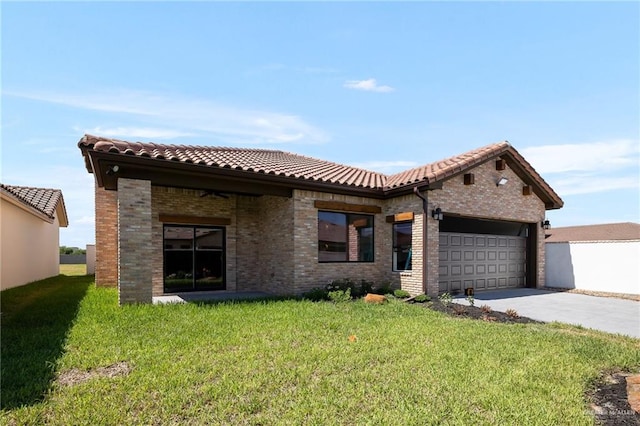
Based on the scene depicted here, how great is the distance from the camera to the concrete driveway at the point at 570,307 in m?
8.45

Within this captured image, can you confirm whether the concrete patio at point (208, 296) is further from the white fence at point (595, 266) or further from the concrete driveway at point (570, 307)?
the white fence at point (595, 266)

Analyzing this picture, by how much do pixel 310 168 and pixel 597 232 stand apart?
2025cm

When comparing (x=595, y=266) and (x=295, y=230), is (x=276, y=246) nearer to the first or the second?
(x=295, y=230)

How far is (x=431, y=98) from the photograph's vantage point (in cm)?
1070

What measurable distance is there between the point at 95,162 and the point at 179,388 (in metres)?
6.79

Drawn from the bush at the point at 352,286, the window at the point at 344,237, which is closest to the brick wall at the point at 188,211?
the window at the point at 344,237

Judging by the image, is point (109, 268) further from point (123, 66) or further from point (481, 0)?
point (481, 0)

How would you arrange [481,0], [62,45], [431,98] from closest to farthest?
1. [62,45]
2. [481,0]
3. [431,98]

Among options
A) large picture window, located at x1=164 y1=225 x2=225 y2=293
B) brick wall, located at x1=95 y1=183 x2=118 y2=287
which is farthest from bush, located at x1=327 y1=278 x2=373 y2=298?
brick wall, located at x1=95 y1=183 x2=118 y2=287

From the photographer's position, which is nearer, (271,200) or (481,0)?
(481,0)

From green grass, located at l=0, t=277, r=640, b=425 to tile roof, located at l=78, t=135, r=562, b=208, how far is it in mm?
3939

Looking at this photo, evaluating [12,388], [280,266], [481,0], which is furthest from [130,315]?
[481,0]

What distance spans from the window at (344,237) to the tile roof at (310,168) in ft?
4.09

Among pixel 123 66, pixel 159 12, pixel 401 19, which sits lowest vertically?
pixel 123 66
